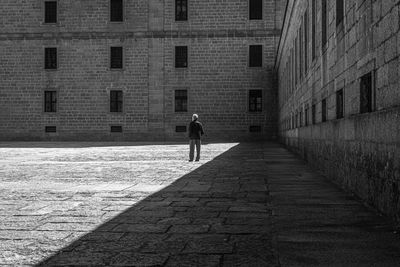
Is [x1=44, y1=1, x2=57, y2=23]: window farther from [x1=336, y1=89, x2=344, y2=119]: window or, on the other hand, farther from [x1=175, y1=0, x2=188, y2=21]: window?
[x1=336, y1=89, x2=344, y2=119]: window

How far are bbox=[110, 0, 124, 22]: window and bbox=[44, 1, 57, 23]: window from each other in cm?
387

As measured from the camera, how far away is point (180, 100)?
33469 millimetres

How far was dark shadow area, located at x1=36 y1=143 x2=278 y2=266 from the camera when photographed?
11.5ft

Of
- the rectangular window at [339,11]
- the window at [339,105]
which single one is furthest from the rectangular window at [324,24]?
the window at [339,105]

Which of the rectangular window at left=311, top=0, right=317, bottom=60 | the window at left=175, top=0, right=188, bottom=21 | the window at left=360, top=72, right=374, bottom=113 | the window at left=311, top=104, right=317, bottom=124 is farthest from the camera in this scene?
the window at left=175, top=0, right=188, bottom=21

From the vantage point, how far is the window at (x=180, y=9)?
33.7m

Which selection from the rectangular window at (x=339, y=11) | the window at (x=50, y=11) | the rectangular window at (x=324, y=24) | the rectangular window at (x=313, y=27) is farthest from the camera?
the window at (x=50, y=11)

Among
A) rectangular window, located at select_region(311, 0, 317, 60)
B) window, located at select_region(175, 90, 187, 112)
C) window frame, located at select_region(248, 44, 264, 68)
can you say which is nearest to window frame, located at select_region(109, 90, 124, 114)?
window, located at select_region(175, 90, 187, 112)

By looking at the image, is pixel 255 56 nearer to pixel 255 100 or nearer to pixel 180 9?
pixel 255 100

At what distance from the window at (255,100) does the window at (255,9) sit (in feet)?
15.8

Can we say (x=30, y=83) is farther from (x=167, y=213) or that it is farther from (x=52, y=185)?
(x=167, y=213)

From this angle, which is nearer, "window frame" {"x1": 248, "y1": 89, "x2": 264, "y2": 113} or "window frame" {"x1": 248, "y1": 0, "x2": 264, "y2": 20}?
"window frame" {"x1": 248, "y1": 89, "x2": 264, "y2": 113}

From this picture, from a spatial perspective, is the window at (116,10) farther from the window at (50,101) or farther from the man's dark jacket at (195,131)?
the man's dark jacket at (195,131)

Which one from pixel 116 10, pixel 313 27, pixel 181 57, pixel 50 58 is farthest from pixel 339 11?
pixel 50 58
